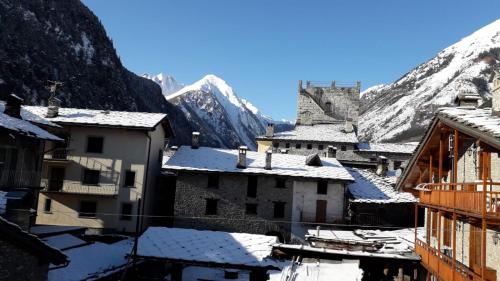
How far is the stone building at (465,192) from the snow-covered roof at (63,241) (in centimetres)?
1699

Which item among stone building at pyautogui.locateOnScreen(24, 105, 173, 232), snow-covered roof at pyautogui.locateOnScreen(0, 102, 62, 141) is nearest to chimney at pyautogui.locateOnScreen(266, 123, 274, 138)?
stone building at pyautogui.locateOnScreen(24, 105, 173, 232)

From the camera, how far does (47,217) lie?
33312 mm

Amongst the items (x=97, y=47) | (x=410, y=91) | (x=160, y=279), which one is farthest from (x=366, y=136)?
(x=160, y=279)

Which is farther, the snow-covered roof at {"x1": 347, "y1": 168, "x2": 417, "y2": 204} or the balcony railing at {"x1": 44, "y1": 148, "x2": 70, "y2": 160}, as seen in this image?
the snow-covered roof at {"x1": 347, "y1": 168, "x2": 417, "y2": 204}

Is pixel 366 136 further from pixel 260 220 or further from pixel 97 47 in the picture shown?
pixel 260 220

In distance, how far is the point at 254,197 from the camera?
34.3 metres

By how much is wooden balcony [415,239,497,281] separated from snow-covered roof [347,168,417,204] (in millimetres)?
13579

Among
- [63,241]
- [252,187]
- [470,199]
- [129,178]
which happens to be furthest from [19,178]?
[470,199]

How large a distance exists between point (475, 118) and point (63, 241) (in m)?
19.8

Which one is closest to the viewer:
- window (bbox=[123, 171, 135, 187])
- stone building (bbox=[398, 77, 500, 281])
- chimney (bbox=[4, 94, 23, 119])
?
stone building (bbox=[398, 77, 500, 281])

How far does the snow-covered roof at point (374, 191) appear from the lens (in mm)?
34500

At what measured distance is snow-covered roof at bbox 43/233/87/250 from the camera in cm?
2119

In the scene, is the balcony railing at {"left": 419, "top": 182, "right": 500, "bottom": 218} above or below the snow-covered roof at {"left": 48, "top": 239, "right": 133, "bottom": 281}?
above

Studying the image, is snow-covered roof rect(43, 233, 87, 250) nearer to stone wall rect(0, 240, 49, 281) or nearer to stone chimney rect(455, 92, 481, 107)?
stone wall rect(0, 240, 49, 281)
